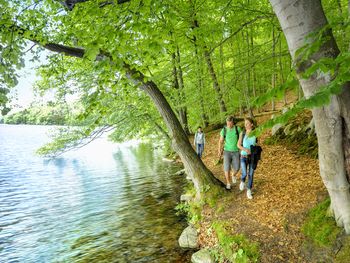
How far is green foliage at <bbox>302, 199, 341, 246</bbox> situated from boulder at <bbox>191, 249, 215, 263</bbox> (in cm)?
188

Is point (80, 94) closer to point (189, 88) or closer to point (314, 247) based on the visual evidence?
point (189, 88)

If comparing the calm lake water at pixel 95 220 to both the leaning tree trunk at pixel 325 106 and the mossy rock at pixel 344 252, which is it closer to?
the mossy rock at pixel 344 252

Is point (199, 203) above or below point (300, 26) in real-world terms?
below

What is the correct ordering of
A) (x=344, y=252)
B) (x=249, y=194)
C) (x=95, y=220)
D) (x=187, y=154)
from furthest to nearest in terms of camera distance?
1. (x=95, y=220)
2. (x=187, y=154)
3. (x=249, y=194)
4. (x=344, y=252)

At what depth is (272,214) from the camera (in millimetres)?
5980

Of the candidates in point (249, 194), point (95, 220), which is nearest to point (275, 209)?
point (249, 194)

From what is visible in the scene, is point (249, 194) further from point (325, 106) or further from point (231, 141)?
point (325, 106)

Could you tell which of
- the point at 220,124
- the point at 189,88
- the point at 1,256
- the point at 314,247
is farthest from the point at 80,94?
the point at 314,247

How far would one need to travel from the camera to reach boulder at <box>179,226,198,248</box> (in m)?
6.60

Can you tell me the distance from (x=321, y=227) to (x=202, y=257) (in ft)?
7.76

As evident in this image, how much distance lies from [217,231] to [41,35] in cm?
546

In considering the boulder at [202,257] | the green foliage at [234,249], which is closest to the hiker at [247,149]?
the green foliage at [234,249]

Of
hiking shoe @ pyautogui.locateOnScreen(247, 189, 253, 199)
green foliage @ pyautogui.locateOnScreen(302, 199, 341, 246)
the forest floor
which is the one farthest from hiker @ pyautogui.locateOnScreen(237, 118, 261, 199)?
green foliage @ pyautogui.locateOnScreen(302, 199, 341, 246)

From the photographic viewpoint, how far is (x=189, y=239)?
22.0 feet
